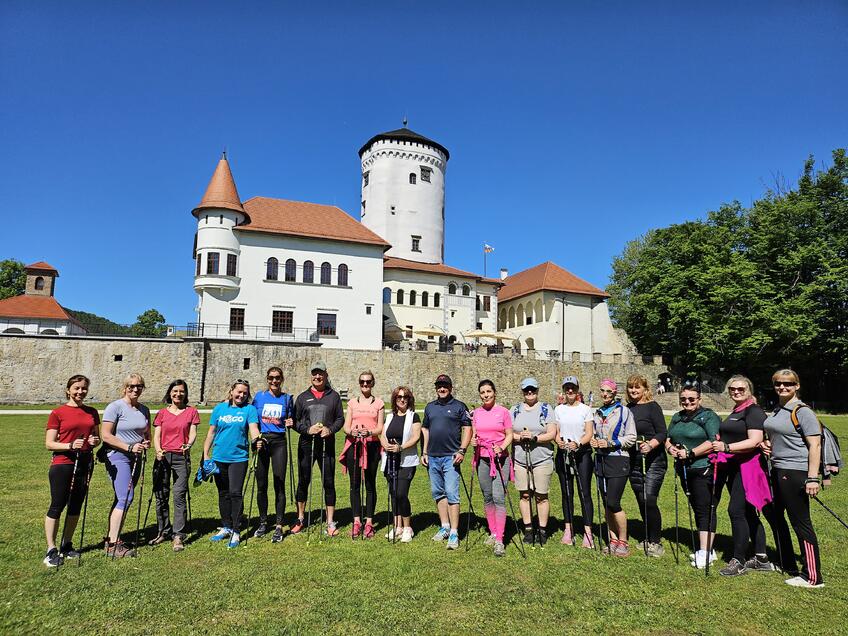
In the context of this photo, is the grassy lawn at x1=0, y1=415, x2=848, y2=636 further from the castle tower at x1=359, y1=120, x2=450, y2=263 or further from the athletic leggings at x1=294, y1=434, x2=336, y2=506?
the castle tower at x1=359, y1=120, x2=450, y2=263

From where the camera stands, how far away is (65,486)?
5.32 metres

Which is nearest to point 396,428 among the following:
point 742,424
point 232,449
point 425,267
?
point 232,449

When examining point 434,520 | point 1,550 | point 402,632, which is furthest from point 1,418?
point 402,632

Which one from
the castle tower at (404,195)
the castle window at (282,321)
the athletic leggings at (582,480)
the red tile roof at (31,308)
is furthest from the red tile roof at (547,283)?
the athletic leggings at (582,480)

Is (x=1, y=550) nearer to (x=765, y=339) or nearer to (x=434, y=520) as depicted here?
(x=434, y=520)

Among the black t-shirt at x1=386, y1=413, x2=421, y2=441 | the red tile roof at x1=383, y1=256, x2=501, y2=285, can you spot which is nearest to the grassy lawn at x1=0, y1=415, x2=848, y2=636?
the black t-shirt at x1=386, y1=413, x2=421, y2=441

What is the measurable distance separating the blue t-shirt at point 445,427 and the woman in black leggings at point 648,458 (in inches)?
74.1

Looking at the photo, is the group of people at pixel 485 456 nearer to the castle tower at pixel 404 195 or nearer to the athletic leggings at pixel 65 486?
the athletic leggings at pixel 65 486

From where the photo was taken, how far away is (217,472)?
612 centimetres

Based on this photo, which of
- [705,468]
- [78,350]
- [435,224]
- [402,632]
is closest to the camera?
[402,632]

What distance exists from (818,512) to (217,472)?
320 inches

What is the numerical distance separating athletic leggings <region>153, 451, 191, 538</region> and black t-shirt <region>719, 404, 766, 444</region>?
5.76 m

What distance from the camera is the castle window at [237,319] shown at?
110 ft

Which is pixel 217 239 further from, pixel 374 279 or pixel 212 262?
pixel 374 279
